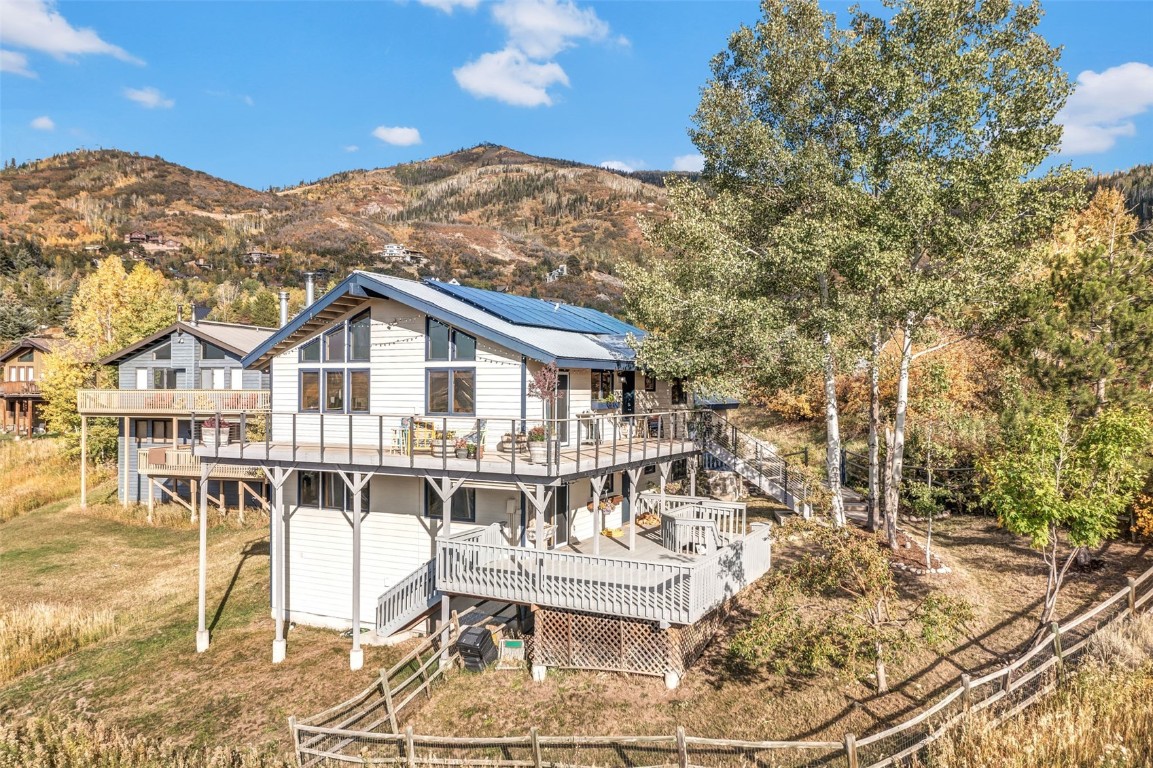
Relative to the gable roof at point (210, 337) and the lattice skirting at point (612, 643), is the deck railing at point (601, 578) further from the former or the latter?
the gable roof at point (210, 337)

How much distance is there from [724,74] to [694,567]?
591 inches

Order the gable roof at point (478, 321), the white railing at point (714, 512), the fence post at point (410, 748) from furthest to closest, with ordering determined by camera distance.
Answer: the white railing at point (714, 512) → the gable roof at point (478, 321) → the fence post at point (410, 748)

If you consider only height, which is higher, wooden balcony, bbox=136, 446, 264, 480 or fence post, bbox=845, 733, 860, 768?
wooden balcony, bbox=136, 446, 264, 480

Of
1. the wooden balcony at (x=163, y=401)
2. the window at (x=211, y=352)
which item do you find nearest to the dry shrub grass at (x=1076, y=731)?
the wooden balcony at (x=163, y=401)

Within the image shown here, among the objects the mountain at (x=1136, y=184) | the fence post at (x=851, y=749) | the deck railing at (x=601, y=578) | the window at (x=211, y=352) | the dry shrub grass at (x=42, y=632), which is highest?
the mountain at (x=1136, y=184)

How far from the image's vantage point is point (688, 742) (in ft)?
30.7

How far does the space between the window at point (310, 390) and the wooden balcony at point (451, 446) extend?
33 cm

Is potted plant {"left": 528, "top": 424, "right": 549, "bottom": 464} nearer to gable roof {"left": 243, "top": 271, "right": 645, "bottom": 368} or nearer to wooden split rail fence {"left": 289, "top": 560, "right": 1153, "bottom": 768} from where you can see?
gable roof {"left": 243, "top": 271, "right": 645, "bottom": 368}

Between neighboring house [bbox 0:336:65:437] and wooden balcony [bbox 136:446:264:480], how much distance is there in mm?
24922

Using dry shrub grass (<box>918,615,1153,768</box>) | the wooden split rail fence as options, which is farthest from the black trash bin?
dry shrub grass (<box>918,615,1153,768</box>)

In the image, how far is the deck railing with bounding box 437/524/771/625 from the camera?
38.6 ft

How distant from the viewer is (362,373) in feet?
57.3

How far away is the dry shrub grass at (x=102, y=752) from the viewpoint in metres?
11.4

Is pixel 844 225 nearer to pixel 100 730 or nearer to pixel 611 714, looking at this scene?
pixel 611 714
